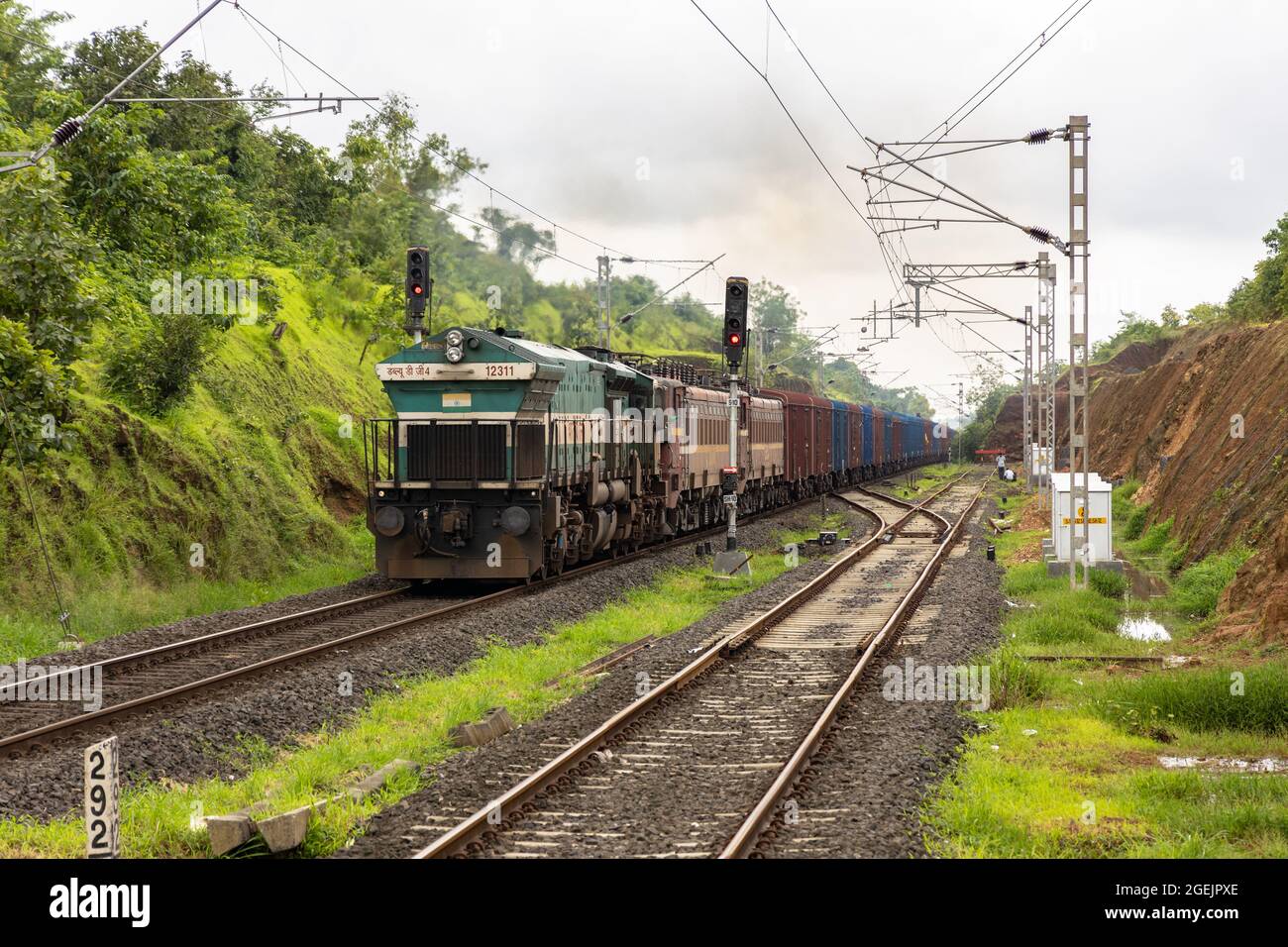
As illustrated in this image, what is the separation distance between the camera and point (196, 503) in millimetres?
21547

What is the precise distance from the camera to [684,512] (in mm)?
31938

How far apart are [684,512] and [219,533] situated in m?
13.3

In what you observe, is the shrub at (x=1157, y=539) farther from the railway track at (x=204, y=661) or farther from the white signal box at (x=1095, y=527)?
the railway track at (x=204, y=661)

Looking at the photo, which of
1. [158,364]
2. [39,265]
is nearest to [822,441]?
[158,364]

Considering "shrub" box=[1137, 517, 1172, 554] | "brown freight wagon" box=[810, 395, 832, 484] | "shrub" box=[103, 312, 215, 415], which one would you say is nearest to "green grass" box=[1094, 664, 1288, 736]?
"shrub" box=[1137, 517, 1172, 554]

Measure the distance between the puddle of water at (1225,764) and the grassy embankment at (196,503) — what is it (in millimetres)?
12659

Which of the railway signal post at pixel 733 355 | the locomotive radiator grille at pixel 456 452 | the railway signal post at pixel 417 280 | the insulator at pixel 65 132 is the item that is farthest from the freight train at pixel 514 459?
the insulator at pixel 65 132

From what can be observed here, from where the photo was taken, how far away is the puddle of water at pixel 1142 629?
55.0 feet

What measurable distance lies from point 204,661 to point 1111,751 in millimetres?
10115

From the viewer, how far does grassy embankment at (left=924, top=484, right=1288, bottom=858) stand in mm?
8109

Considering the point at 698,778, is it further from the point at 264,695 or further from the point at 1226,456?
the point at 1226,456

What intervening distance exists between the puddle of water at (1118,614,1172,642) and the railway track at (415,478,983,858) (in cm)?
311
